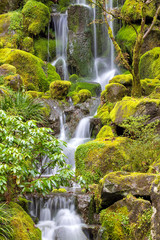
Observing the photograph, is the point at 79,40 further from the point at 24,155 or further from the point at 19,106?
the point at 24,155

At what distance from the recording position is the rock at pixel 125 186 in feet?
16.4

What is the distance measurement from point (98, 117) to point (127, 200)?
21.5 feet

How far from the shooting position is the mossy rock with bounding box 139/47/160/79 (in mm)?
13425

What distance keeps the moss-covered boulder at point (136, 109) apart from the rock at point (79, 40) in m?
12.0

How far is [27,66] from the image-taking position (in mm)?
16016

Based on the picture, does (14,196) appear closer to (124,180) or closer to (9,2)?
(124,180)

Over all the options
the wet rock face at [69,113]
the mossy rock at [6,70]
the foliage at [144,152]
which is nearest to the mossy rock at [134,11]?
the wet rock face at [69,113]

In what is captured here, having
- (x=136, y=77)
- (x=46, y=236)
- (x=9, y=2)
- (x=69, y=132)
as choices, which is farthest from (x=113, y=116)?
(x=9, y=2)

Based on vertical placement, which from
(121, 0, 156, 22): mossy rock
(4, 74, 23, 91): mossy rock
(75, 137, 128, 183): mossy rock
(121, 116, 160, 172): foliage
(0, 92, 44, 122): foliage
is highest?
(121, 0, 156, 22): mossy rock

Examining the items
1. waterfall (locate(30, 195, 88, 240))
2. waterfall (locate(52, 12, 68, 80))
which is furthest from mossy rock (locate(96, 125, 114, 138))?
waterfall (locate(52, 12, 68, 80))

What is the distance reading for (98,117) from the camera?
1134 cm

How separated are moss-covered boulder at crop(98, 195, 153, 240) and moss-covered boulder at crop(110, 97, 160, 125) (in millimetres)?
3749

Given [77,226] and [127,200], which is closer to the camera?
[127,200]

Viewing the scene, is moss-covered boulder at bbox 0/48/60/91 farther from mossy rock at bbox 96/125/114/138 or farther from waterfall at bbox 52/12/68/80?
mossy rock at bbox 96/125/114/138
